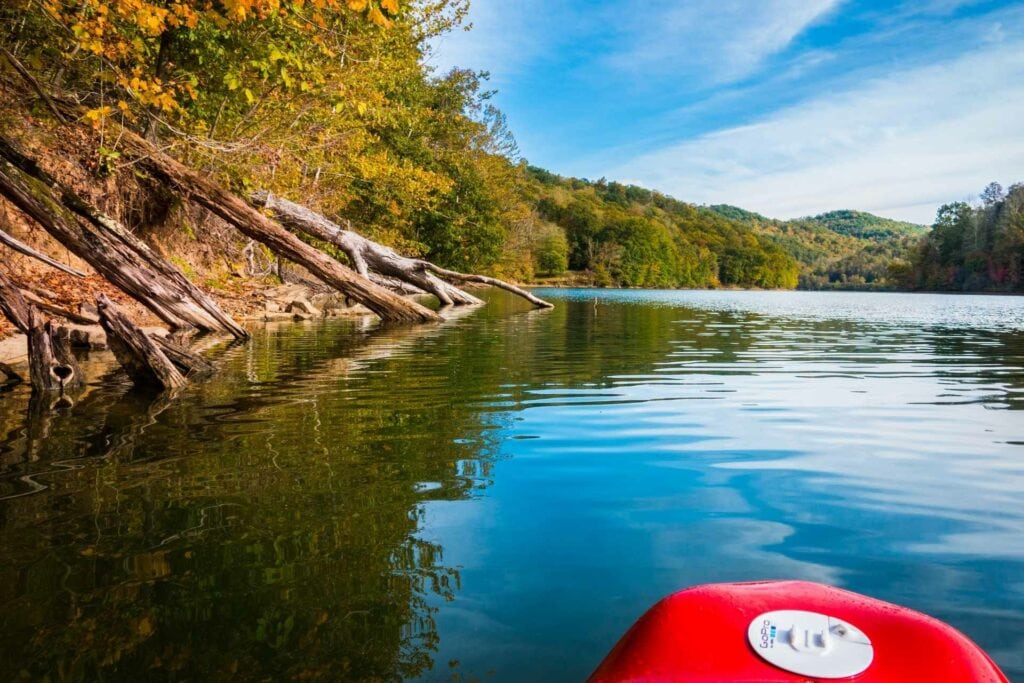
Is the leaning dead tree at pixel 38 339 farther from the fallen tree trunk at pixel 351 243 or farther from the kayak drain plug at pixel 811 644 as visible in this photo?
the fallen tree trunk at pixel 351 243

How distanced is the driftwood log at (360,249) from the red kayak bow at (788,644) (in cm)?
1723

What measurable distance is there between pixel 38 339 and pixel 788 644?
898 centimetres

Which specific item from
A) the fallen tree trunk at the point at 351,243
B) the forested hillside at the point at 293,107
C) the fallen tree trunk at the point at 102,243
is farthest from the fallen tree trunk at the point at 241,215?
the fallen tree trunk at the point at 351,243

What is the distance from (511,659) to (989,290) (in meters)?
117

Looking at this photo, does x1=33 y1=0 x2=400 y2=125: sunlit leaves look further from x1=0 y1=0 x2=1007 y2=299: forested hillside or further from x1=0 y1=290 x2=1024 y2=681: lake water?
x1=0 y1=290 x2=1024 y2=681: lake water

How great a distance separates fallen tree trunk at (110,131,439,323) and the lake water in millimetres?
5786

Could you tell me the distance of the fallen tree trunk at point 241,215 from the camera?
13016 mm

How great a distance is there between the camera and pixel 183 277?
1272 cm

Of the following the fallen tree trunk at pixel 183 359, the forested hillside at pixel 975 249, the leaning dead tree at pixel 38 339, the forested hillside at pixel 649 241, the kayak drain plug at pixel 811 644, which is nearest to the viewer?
the kayak drain plug at pixel 811 644

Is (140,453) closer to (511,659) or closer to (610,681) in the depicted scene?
(511,659)

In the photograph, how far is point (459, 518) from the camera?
4.02 metres

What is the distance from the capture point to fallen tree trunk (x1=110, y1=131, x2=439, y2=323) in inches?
512

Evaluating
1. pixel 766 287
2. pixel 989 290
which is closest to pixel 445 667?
pixel 989 290

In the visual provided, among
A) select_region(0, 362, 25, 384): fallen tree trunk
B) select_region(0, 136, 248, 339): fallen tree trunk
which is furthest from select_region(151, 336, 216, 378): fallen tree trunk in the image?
select_region(0, 136, 248, 339): fallen tree trunk
